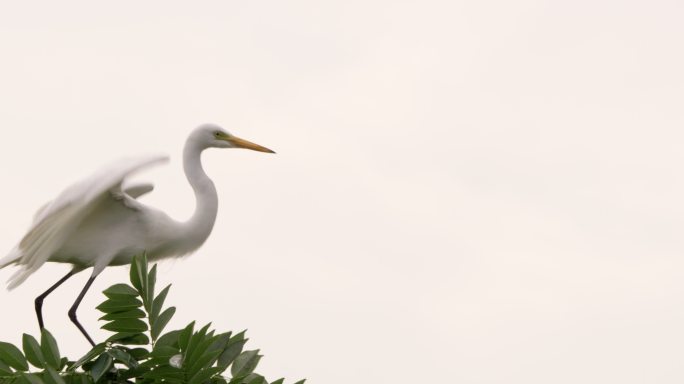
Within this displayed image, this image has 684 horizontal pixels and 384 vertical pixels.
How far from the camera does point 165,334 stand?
208 inches

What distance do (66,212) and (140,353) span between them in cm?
261

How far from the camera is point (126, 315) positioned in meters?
5.34

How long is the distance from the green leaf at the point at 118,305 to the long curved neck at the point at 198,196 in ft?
11.5

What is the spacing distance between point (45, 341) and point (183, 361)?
625 millimetres

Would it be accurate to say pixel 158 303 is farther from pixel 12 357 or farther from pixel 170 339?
pixel 12 357

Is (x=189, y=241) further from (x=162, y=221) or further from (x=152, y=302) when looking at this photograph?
(x=152, y=302)

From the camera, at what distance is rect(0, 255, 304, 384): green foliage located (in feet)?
16.7

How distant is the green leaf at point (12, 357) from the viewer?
16.6ft

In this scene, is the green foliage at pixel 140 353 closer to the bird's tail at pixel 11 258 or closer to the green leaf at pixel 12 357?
the green leaf at pixel 12 357

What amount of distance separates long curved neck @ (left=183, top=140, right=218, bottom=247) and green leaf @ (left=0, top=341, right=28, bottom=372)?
3804 millimetres

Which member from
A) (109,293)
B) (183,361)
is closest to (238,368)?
(183,361)

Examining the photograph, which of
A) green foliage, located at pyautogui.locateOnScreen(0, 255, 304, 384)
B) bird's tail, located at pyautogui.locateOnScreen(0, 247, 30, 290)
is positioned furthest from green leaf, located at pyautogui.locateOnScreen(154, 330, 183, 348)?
bird's tail, located at pyautogui.locateOnScreen(0, 247, 30, 290)

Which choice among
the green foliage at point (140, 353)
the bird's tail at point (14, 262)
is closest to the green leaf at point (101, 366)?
the green foliage at point (140, 353)

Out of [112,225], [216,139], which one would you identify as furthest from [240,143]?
[112,225]
